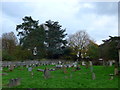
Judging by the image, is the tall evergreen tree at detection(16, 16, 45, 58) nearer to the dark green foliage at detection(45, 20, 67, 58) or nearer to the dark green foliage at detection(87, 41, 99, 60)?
the dark green foliage at detection(45, 20, 67, 58)

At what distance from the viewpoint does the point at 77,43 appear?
1922 inches

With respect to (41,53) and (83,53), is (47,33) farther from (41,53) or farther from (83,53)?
(83,53)

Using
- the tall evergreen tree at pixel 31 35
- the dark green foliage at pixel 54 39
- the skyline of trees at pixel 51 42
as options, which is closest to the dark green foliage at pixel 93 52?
the skyline of trees at pixel 51 42

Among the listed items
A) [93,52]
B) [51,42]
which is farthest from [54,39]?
[93,52]

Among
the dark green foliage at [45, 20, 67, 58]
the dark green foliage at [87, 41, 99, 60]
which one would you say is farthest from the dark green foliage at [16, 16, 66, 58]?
the dark green foliage at [87, 41, 99, 60]

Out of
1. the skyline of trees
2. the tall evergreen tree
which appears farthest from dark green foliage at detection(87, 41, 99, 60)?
the tall evergreen tree

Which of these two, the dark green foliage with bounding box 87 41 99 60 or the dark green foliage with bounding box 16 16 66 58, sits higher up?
the dark green foliage with bounding box 16 16 66 58

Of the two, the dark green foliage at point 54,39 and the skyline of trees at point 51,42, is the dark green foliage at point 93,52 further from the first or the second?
the dark green foliage at point 54,39

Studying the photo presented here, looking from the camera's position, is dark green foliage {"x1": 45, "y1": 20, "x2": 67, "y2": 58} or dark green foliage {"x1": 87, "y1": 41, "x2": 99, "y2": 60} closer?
dark green foliage {"x1": 87, "y1": 41, "x2": 99, "y2": 60}

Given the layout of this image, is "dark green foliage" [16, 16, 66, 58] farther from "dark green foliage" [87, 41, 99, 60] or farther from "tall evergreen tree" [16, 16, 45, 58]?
"dark green foliage" [87, 41, 99, 60]

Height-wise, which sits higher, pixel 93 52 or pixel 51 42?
pixel 51 42

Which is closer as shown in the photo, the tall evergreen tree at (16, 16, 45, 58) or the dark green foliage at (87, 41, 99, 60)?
the dark green foliage at (87, 41, 99, 60)

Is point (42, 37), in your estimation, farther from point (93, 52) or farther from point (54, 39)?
point (93, 52)

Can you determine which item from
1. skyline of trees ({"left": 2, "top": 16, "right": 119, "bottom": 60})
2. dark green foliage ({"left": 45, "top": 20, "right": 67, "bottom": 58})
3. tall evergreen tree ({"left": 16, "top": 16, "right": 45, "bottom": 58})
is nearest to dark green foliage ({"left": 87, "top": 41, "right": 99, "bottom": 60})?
skyline of trees ({"left": 2, "top": 16, "right": 119, "bottom": 60})
